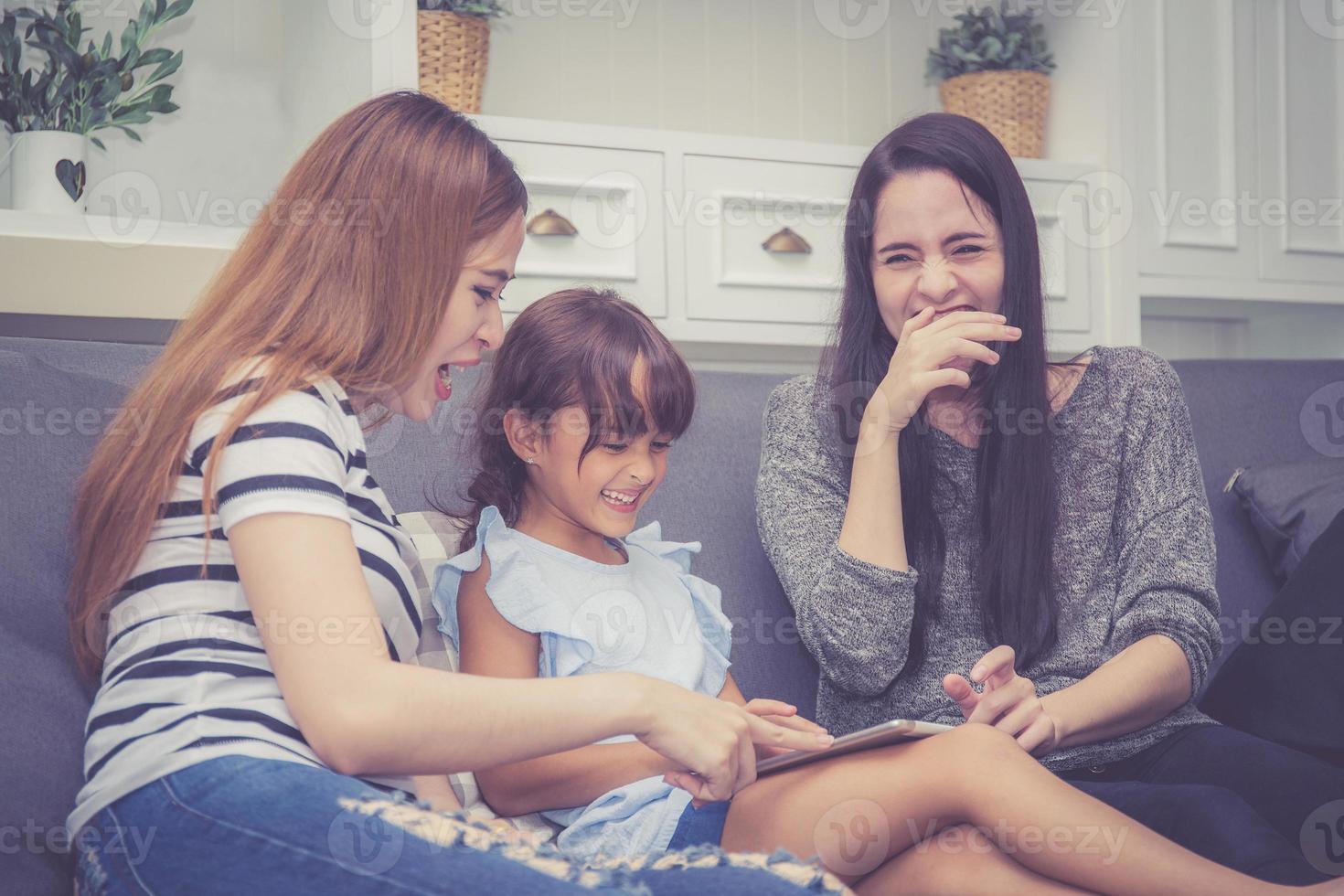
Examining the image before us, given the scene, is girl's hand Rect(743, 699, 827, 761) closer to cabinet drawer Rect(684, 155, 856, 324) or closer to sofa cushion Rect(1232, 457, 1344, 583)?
sofa cushion Rect(1232, 457, 1344, 583)

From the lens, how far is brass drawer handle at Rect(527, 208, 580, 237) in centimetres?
204

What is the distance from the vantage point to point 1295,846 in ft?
3.93

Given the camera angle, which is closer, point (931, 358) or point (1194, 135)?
point (931, 358)

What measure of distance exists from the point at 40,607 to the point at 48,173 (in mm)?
870

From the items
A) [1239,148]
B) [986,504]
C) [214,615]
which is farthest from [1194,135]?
[214,615]

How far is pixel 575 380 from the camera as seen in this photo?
4.24 ft

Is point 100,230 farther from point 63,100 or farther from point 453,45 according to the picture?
point 453,45

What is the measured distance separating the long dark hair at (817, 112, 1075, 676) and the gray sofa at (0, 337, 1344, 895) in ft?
0.68

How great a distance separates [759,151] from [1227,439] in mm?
905

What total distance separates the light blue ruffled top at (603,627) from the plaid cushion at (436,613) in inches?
0.8

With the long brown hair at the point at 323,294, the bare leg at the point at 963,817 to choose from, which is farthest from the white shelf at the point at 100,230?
the bare leg at the point at 963,817

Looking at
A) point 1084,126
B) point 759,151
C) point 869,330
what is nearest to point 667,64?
point 759,151

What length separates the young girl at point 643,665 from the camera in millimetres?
1014

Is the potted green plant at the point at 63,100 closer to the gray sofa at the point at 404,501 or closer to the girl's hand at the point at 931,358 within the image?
the gray sofa at the point at 404,501
